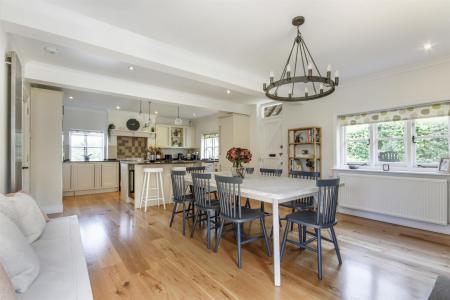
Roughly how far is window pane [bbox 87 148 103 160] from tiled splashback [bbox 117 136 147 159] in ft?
1.72

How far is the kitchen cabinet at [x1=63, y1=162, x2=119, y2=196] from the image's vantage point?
5.65 metres

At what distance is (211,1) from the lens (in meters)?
2.05

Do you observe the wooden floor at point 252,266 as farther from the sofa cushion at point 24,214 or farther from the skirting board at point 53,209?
the skirting board at point 53,209

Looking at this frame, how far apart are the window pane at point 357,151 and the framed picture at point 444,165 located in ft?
3.43

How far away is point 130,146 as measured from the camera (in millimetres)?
7395

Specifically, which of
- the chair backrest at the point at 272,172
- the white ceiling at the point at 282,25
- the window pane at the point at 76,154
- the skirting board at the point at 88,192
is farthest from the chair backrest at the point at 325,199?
the window pane at the point at 76,154

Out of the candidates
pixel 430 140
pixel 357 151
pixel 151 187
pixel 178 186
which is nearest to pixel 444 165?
pixel 430 140

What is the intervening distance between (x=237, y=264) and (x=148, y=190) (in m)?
2.98

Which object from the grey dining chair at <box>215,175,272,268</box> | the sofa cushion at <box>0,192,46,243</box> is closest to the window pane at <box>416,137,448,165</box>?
the grey dining chair at <box>215,175,272,268</box>

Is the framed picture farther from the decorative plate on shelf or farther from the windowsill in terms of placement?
the decorative plate on shelf

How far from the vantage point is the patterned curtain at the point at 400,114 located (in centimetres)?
333

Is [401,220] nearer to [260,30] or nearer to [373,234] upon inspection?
[373,234]

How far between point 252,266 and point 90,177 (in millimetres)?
5373

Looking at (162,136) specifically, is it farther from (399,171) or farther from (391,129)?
(399,171)
